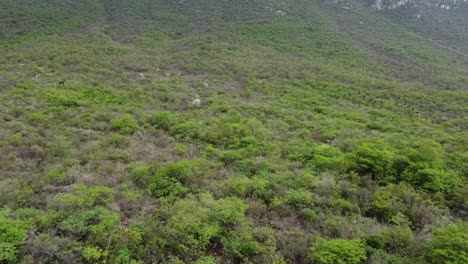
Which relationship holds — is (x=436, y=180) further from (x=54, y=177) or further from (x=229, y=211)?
(x=54, y=177)

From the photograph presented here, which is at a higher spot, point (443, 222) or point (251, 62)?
point (443, 222)

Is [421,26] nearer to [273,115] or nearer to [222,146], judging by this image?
[273,115]

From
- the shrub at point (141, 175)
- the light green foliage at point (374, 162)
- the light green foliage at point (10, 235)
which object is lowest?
the shrub at point (141, 175)

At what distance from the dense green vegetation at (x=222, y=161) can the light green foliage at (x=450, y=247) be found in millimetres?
28

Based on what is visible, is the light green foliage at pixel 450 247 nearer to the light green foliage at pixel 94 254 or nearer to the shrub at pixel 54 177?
the light green foliage at pixel 94 254

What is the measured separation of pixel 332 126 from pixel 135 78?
15910 mm

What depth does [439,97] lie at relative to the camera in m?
24.3

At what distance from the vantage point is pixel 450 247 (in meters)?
5.70

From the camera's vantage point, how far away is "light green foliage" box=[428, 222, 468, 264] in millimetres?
5523

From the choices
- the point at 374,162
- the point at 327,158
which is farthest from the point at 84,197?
the point at 374,162

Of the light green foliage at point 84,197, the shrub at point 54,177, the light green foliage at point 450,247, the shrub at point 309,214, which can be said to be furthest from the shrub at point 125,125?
the light green foliage at point 450,247

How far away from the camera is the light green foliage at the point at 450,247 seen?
552 centimetres

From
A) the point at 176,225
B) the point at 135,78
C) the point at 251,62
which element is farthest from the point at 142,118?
the point at 251,62

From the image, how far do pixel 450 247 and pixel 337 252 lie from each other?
2.09 metres
